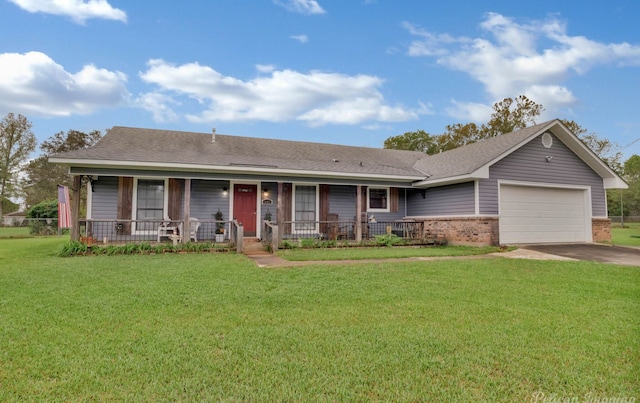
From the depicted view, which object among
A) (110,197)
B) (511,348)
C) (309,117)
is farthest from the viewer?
(309,117)

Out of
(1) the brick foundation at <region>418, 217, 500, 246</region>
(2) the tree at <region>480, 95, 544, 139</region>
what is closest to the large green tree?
(2) the tree at <region>480, 95, 544, 139</region>

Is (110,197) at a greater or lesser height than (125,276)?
greater

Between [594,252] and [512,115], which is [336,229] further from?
[512,115]

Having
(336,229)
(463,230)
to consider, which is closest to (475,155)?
(463,230)

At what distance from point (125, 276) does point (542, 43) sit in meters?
17.8

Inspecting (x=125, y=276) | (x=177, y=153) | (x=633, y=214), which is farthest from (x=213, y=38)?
(x=633, y=214)

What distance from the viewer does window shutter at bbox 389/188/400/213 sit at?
575 inches

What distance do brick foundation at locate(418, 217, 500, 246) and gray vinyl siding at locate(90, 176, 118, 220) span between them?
11.3 meters

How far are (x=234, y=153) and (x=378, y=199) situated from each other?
6.34 m

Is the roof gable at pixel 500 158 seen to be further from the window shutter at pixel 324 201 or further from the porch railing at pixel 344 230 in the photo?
the window shutter at pixel 324 201

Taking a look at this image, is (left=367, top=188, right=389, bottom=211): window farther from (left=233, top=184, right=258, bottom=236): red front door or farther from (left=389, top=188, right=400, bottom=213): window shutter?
(left=233, top=184, right=258, bottom=236): red front door

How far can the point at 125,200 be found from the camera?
37.3ft

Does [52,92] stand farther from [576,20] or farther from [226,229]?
[576,20]

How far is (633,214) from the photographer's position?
125 ft
